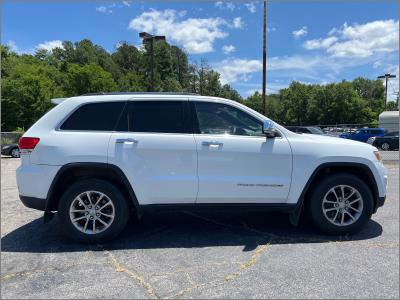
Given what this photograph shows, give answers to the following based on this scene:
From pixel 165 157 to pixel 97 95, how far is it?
4.04ft

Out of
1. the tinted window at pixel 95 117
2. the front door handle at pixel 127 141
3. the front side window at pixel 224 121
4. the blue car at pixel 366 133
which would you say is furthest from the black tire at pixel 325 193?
the blue car at pixel 366 133

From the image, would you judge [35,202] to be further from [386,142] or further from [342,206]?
[386,142]

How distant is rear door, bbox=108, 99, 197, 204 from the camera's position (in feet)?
15.1

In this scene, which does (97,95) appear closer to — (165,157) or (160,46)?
(165,157)

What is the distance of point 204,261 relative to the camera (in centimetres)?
416

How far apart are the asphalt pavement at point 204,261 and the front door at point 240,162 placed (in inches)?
23.6

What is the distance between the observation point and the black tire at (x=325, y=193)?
490 cm

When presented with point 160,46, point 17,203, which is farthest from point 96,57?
point 17,203

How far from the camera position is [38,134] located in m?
4.64

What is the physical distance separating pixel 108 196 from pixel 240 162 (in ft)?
5.42

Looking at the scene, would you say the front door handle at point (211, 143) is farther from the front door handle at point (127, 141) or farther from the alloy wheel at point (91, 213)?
the alloy wheel at point (91, 213)

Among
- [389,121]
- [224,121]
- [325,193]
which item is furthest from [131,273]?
[389,121]

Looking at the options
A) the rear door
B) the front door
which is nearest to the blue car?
the front door

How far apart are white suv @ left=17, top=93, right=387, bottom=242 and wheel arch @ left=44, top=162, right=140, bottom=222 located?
12mm
